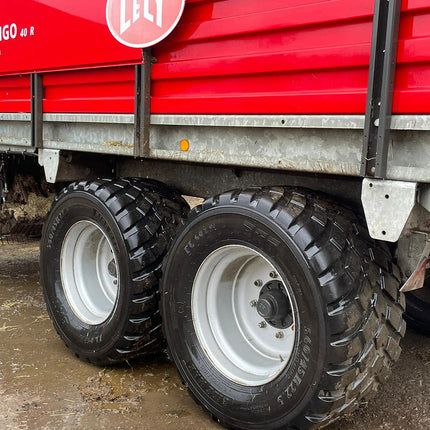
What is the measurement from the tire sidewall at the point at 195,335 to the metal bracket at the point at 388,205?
1.05 feet

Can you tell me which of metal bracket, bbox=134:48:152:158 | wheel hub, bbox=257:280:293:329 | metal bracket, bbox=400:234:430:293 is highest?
metal bracket, bbox=134:48:152:158

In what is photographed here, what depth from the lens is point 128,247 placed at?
120 inches

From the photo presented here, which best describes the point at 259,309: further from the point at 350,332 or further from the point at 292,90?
the point at 292,90

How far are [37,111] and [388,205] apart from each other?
8.02ft

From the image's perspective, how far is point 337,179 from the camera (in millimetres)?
2643

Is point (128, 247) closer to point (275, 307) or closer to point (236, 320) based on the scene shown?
point (236, 320)

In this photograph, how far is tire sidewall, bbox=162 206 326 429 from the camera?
7.46 feet

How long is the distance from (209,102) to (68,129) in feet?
3.99

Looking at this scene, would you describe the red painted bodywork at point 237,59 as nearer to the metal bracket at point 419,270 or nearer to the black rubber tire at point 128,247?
the black rubber tire at point 128,247

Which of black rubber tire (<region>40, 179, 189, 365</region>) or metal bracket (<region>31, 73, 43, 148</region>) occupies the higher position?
metal bracket (<region>31, 73, 43, 148</region>)

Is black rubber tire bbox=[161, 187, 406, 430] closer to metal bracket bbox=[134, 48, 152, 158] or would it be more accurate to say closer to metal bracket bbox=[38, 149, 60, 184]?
metal bracket bbox=[134, 48, 152, 158]

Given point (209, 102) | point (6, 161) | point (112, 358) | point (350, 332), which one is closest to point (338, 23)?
point (209, 102)

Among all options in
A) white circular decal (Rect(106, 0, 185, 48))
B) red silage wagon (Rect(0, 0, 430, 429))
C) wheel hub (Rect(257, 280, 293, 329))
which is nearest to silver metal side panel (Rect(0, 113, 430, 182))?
red silage wagon (Rect(0, 0, 430, 429))

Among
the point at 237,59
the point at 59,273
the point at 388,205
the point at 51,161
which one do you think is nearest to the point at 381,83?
the point at 388,205
